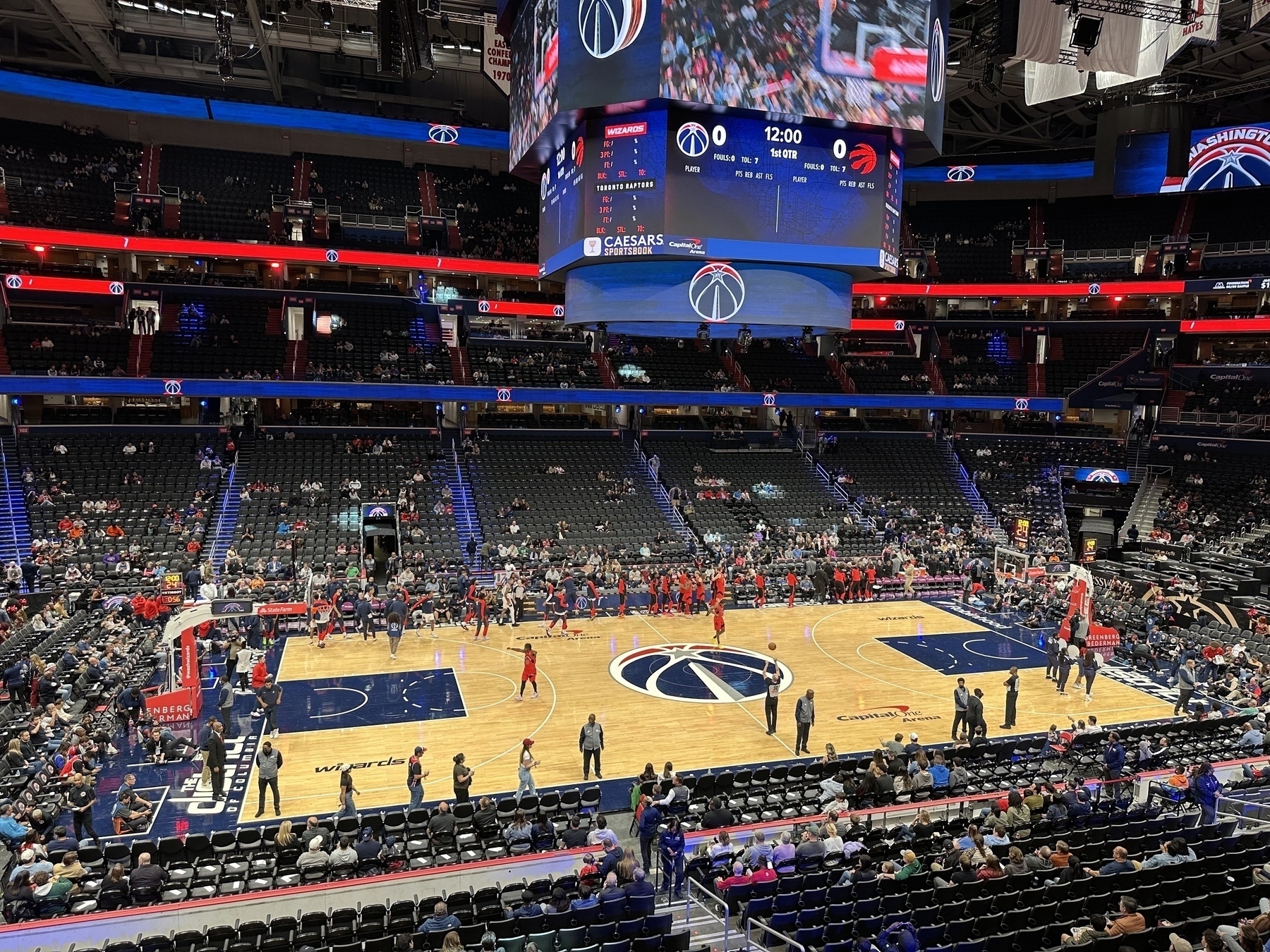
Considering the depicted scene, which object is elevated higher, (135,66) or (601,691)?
(135,66)

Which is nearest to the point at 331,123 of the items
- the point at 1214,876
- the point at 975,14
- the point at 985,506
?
the point at 975,14

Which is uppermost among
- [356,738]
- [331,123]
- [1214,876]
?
[331,123]

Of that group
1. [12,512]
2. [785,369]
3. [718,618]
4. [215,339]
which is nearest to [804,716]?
[718,618]

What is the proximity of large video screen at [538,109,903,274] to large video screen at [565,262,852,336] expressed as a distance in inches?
27.3

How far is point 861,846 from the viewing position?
13.4 m

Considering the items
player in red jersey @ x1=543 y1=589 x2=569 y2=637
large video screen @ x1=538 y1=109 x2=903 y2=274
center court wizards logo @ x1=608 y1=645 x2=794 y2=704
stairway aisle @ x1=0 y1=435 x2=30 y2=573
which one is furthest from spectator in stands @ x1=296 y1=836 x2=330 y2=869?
stairway aisle @ x1=0 y1=435 x2=30 y2=573

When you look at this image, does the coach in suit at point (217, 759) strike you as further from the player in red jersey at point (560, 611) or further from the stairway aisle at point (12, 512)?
the stairway aisle at point (12, 512)

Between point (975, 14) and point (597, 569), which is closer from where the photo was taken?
point (975, 14)

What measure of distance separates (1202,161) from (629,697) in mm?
39868

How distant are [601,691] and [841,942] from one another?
12447 millimetres

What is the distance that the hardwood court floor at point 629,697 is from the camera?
18.5 metres

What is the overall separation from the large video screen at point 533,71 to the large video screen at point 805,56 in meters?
2.92

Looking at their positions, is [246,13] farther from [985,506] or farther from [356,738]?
[985,506]

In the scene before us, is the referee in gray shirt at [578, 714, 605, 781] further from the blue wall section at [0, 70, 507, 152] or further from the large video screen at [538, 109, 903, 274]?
the blue wall section at [0, 70, 507, 152]
